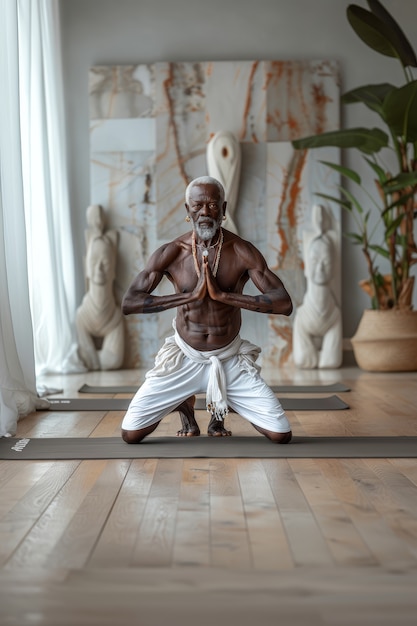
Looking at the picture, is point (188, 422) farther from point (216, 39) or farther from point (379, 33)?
point (216, 39)

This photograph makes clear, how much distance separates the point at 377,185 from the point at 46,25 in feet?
8.07

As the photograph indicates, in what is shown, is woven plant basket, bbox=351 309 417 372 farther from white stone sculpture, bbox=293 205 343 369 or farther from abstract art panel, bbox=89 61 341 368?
abstract art panel, bbox=89 61 341 368

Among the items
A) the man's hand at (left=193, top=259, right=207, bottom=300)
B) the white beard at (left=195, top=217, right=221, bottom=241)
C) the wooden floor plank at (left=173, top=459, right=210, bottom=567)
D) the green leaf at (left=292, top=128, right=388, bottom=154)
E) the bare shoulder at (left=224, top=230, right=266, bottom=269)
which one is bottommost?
the wooden floor plank at (left=173, top=459, right=210, bottom=567)

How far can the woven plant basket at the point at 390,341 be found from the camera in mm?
6117

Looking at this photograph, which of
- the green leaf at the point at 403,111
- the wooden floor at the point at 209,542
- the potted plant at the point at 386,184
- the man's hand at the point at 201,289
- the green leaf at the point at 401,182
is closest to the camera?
the wooden floor at the point at 209,542

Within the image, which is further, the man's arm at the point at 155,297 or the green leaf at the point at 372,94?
the green leaf at the point at 372,94

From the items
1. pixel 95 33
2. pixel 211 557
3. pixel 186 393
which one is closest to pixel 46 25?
pixel 95 33

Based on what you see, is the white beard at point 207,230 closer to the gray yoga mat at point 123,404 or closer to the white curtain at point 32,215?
the white curtain at point 32,215

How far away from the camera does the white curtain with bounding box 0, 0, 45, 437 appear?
13.6ft

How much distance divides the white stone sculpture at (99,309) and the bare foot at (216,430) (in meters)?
3.00

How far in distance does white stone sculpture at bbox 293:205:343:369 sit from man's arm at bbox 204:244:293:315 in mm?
3099

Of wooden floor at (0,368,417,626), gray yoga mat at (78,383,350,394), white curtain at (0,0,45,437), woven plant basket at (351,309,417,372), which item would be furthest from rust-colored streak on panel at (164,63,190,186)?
wooden floor at (0,368,417,626)

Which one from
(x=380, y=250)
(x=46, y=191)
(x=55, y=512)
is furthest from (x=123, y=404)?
(x=380, y=250)

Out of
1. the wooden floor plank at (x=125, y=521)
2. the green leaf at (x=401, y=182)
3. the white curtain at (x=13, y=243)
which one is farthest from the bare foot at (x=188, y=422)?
the green leaf at (x=401, y=182)
